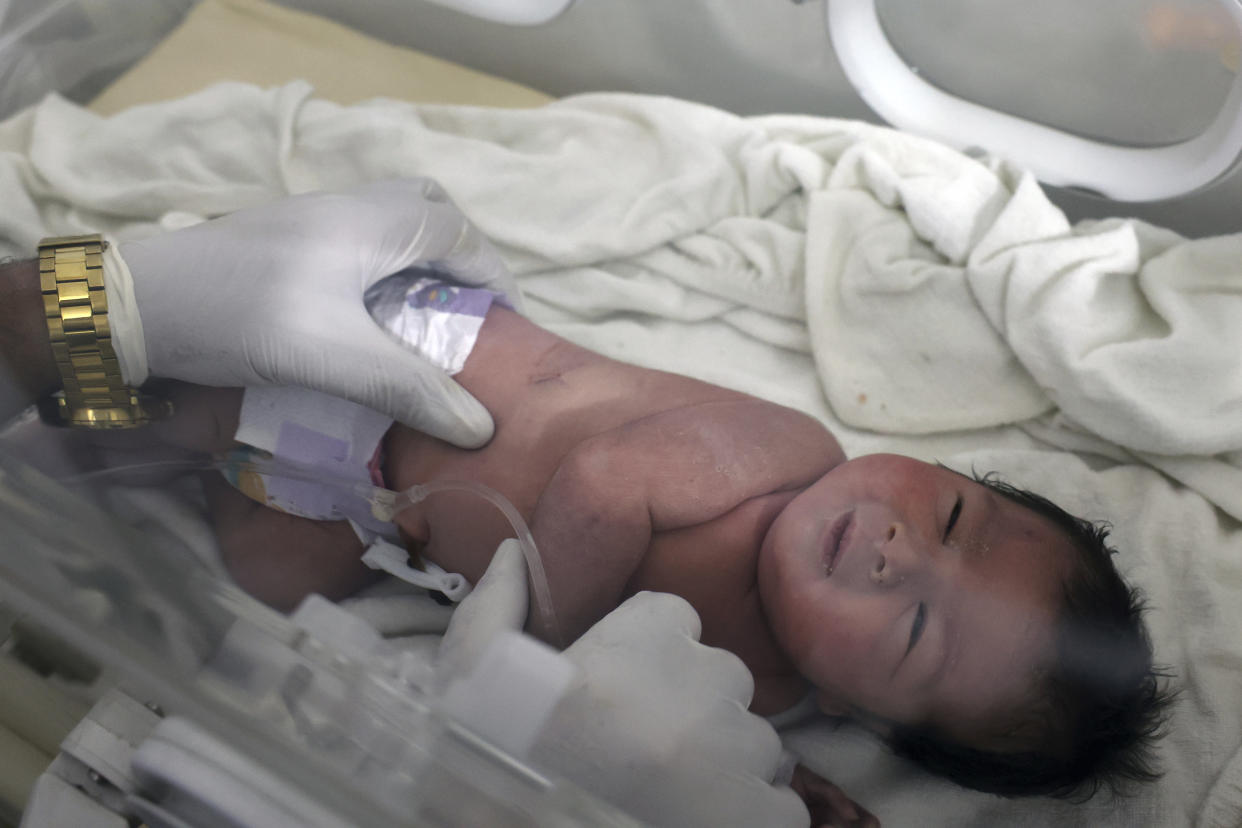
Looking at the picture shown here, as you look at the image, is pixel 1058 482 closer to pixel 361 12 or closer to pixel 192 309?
pixel 192 309

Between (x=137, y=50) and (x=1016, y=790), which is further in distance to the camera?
(x=137, y=50)

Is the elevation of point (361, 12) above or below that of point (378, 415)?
above

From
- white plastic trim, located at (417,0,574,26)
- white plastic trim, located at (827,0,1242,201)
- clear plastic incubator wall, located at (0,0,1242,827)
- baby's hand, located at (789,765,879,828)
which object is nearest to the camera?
clear plastic incubator wall, located at (0,0,1242,827)

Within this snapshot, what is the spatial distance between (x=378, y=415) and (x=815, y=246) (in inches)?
23.8

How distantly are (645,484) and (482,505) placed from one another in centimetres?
15

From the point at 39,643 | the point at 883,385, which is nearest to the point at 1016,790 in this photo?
the point at 883,385

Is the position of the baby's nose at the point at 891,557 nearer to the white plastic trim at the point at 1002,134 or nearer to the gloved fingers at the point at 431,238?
the gloved fingers at the point at 431,238

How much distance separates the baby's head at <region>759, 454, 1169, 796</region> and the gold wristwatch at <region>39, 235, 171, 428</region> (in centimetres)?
60

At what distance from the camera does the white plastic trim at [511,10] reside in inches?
54.7

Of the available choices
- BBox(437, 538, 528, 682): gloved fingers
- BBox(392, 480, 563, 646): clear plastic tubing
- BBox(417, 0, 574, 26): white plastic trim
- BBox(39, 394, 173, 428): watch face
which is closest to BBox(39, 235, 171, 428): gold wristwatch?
BBox(39, 394, 173, 428): watch face

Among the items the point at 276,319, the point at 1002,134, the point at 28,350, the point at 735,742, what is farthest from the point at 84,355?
the point at 1002,134

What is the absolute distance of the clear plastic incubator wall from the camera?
0.58 meters

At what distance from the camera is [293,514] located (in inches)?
35.0

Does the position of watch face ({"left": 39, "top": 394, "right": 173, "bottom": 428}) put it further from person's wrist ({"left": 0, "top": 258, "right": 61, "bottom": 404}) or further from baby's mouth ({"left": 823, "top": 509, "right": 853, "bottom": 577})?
baby's mouth ({"left": 823, "top": 509, "right": 853, "bottom": 577})
